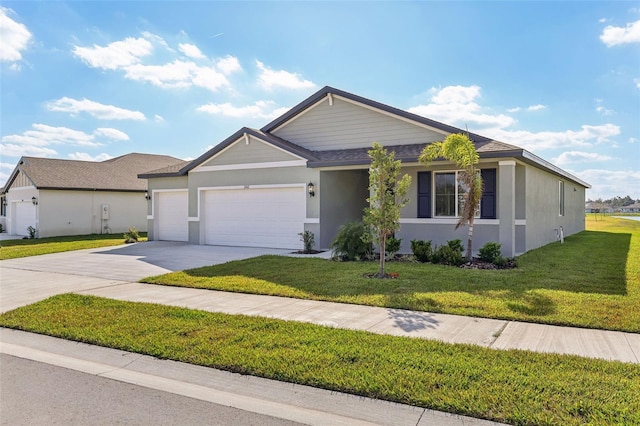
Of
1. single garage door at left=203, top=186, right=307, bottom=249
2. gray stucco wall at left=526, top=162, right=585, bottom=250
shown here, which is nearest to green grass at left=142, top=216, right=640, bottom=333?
gray stucco wall at left=526, top=162, right=585, bottom=250

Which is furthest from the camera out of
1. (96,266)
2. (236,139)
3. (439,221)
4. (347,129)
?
(236,139)

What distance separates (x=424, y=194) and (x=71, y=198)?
21008mm

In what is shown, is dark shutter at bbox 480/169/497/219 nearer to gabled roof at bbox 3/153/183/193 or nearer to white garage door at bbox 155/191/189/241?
white garage door at bbox 155/191/189/241

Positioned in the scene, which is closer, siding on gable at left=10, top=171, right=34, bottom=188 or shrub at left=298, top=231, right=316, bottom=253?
shrub at left=298, top=231, right=316, bottom=253

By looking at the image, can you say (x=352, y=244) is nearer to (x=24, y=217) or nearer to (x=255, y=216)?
(x=255, y=216)

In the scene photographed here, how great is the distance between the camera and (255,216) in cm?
1711

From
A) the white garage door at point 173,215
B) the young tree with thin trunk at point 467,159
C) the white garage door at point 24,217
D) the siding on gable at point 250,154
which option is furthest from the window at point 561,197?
the white garage door at point 24,217

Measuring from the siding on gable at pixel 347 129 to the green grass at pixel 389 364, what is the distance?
1082 centimetres

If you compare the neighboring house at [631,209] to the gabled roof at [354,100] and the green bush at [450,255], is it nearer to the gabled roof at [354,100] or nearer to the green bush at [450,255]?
the gabled roof at [354,100]

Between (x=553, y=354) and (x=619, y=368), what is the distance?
0.61 metres

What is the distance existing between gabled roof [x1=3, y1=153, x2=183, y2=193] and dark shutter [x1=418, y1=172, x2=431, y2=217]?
19.9 m

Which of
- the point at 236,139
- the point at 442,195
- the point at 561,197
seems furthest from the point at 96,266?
the point at 561,197

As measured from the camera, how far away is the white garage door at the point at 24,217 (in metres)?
25.7

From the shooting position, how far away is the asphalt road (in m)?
3.67
